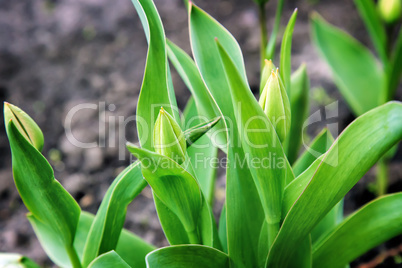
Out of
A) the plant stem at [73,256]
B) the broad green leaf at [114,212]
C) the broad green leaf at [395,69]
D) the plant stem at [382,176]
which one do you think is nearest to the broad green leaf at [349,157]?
the broad green leaf at [114,212]

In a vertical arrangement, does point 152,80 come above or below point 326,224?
above

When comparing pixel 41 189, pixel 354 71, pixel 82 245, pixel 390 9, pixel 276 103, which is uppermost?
pixel 390 9

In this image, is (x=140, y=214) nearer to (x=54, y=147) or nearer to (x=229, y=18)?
(x=54, y=147)

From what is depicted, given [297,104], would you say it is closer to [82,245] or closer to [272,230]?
[272,230]

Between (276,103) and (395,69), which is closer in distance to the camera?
(276,103)

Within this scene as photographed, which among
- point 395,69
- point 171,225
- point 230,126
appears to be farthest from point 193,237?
point 395,69

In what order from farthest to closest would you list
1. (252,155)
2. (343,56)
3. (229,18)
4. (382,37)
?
(229,18)
(343,56)
(382,37)
(252,155)

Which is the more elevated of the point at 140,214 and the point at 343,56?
the point at 343,56

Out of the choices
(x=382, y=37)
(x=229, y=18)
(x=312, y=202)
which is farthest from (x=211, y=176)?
(x=229, y=18)
